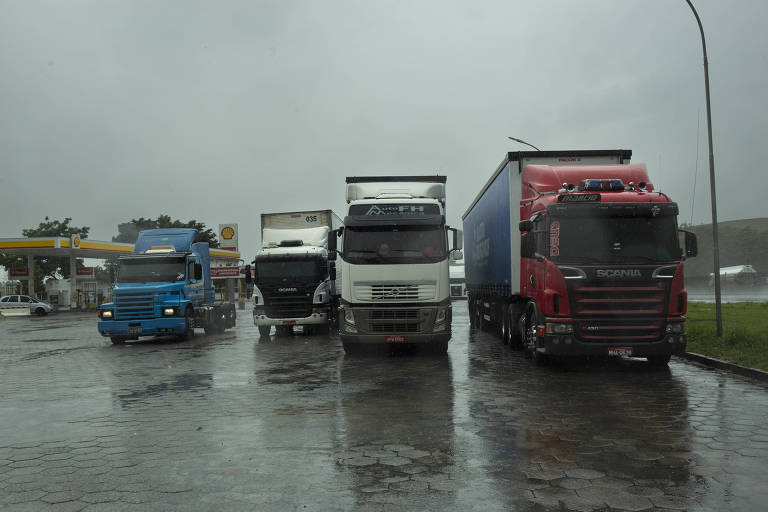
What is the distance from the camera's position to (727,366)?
11664 millimetres

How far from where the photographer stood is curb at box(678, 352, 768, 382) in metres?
10.5

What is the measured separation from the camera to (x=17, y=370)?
14016mm

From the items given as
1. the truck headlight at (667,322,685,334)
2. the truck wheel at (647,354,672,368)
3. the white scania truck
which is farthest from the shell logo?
the truck headlight at (667,322,685,334)

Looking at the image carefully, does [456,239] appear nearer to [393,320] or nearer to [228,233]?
[393,320]

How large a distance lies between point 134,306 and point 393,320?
31.9ft

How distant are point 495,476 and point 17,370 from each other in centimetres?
1224

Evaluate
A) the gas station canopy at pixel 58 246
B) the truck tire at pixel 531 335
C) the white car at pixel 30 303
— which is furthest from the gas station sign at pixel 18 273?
the truck tire at pixel 531 335

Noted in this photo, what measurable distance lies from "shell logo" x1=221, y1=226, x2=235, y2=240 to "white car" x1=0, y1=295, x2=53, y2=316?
14.1 m

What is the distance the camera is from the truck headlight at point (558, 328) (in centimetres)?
1083

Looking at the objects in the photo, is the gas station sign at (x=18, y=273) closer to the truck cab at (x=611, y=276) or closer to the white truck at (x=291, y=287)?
the white truck at (x=291, y=287)

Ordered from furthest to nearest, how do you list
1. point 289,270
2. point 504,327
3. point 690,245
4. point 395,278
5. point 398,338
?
point 289,270
point 504,327
point 395,278
point 398,338
point 690,245

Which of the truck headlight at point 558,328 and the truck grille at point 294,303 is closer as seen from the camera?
the truck headlight at point 558,328

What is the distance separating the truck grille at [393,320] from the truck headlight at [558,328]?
3.46 metres

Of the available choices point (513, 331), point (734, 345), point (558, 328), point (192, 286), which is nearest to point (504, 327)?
point (513, 331)
